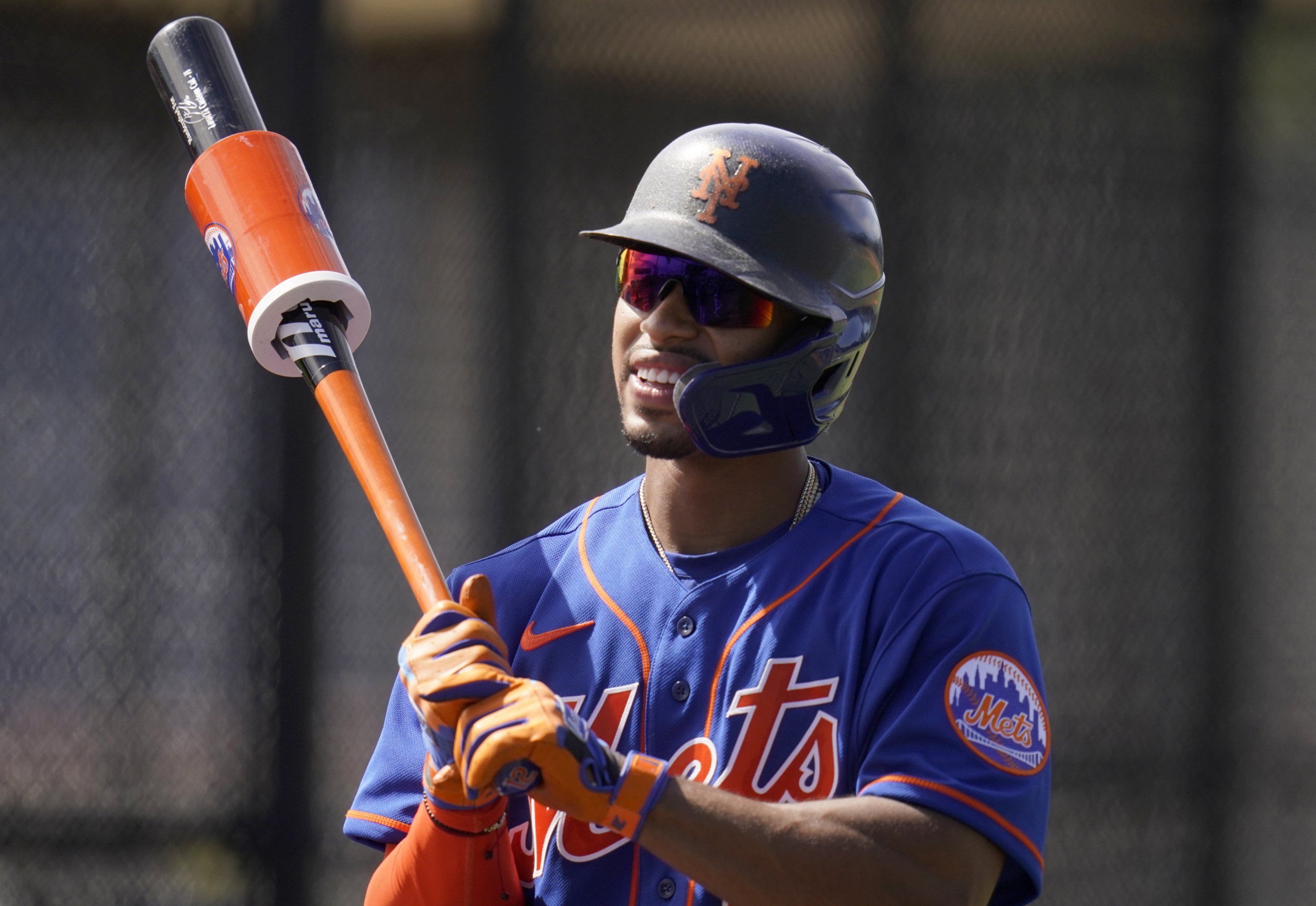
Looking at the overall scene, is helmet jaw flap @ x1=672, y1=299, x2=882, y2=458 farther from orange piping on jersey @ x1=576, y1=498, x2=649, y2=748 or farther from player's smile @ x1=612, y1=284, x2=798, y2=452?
orange piping on jersey @ x1=576, y1=498, x2=649, y2=748

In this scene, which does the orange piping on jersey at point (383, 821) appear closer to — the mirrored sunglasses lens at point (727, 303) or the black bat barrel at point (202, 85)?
the mirrored sunglasses lens at point (727, 303)

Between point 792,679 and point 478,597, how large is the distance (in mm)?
373

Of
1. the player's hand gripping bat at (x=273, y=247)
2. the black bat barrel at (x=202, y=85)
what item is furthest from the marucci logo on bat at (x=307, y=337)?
the black bat barrel at (x=202, y=85)

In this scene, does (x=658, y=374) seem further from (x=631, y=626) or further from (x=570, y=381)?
(x=570, y=381)

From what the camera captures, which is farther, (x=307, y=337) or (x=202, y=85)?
(x=202, y=85)

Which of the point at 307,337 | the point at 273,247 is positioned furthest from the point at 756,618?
the point at 273,247

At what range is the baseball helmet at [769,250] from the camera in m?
1.55

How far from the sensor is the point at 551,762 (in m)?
1.23

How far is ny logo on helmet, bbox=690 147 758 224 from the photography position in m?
1.59

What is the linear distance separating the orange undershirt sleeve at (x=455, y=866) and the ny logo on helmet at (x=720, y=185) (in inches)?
29.9

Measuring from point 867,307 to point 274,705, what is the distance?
152cm

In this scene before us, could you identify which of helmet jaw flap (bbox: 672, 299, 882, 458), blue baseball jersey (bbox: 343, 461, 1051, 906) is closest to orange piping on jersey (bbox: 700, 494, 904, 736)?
blue baseball jersey (bbox: 343, 461, 1051, 906)

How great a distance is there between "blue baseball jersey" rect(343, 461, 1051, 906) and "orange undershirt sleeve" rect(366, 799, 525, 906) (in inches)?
2.1

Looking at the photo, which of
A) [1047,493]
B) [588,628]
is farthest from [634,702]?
[1047,493]
